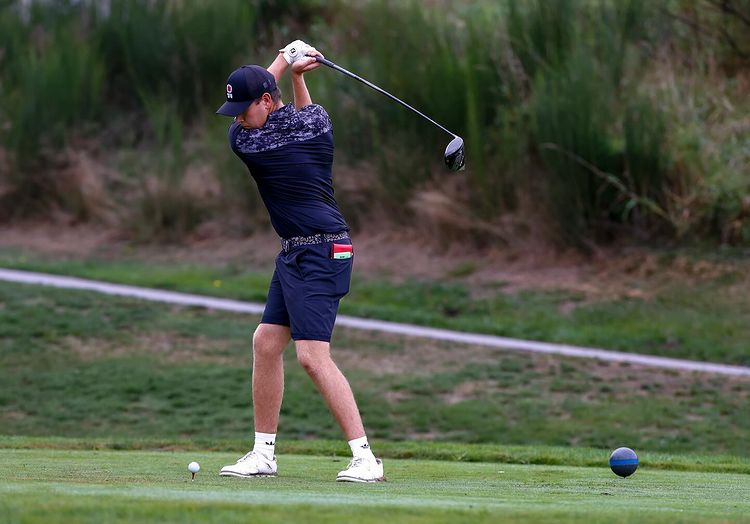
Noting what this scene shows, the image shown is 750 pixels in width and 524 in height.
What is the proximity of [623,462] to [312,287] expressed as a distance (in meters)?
2.04

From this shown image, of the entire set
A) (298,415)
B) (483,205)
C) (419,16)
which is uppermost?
(419,16)

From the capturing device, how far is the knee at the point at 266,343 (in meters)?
7.09

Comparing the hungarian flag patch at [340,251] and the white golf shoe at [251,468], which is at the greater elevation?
the hungarian flag patch at [340,251]

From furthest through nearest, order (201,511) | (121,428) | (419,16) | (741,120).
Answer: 1. (419,16)
2. (741,120)
3. (121,428)
4. (201,511)

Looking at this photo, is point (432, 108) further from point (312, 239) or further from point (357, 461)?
point (357, 461)

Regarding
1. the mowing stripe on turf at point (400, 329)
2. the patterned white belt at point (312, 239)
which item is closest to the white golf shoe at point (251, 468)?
the patterned white belt at point (312, 239)

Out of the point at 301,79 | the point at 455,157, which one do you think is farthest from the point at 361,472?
the point at 301,79

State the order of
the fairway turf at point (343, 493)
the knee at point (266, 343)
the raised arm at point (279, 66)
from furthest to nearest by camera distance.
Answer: the raised arm at point (279, 66)
the knee at point (266, 343)
the fairway turf at point (343, 493)

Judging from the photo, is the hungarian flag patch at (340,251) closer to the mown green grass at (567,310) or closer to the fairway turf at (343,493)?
the fairway turf at (343,493)

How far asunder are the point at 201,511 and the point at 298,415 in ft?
28.5

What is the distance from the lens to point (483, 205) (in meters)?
19.4

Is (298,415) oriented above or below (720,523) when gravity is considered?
below

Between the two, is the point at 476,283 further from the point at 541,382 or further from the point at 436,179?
the point at 541,382

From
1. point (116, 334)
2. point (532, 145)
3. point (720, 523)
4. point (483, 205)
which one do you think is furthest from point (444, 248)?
point (720, 523)
